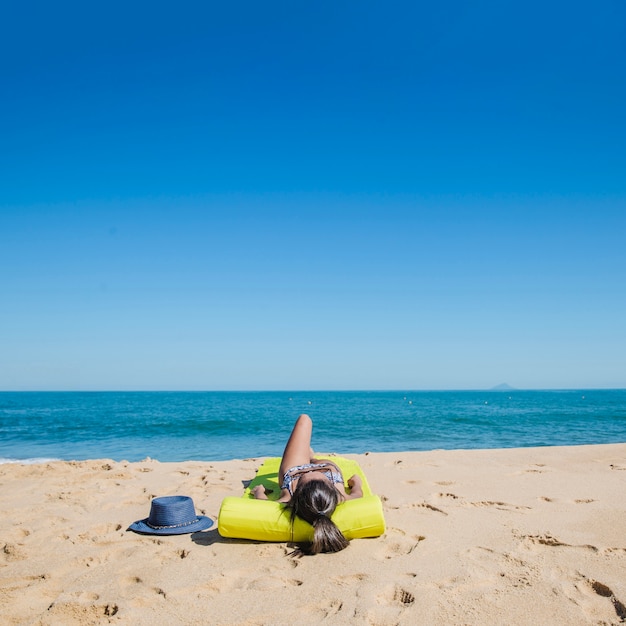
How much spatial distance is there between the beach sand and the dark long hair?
0.12 meters

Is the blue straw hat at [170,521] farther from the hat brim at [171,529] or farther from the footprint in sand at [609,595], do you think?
the footprint in sand at [609,595]

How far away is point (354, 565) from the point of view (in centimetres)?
396

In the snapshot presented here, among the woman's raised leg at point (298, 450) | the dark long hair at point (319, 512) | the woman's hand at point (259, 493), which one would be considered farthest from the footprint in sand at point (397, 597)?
the woman's raised leg at point (298, 450)

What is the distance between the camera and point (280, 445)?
55.8ft

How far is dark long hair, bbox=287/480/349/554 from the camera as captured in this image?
4.23m

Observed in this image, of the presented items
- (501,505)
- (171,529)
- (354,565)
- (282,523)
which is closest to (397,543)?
(354,565)

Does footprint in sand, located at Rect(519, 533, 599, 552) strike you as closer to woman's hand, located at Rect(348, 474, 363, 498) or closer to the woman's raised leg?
woman's hand, located at Rect(348, 474, 363, 498)

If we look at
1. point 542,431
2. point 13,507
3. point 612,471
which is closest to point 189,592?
point 13,507

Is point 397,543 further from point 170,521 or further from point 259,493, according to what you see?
point 170,521

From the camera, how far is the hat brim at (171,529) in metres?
4.88

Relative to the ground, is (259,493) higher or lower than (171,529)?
higher

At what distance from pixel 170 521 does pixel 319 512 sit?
1.62m

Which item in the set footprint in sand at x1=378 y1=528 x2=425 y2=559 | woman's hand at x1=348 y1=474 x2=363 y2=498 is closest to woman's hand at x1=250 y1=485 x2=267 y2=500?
woman's hand at x1=348 y1=474 x2=363 y2=498

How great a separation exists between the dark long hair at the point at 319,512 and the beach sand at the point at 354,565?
0.40ft
